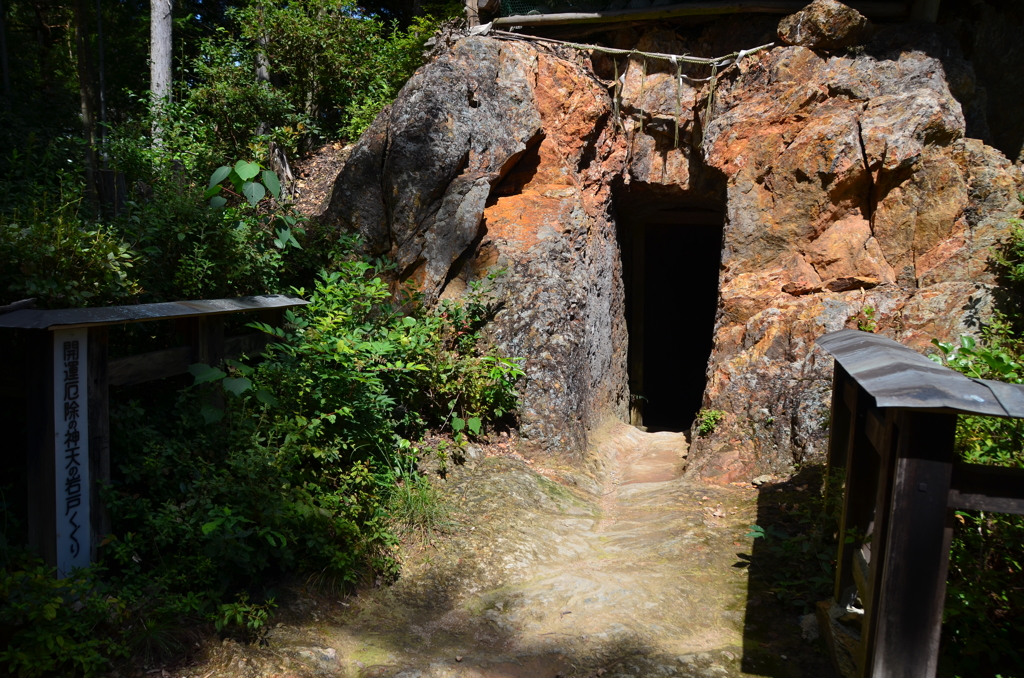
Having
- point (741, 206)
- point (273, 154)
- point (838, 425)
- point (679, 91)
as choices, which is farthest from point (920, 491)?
point (273, 154)

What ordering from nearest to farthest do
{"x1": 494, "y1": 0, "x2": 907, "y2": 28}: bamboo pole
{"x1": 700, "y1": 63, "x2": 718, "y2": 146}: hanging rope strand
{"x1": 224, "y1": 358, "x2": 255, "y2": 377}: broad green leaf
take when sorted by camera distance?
{"x1": 224, "y1": 358, "x2": 255, "y2": 377}: broad green leaf
{"x1": 494, "y1": 0, "x2": 907, "y2": 28}: bamboo pole
{"x1": 700, "y1": 63, "x2": 718, "y2": 146}: hanging rope strand

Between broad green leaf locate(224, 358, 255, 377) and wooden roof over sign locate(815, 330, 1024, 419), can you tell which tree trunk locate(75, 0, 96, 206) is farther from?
wooden roof over sign locate(815, 330, 1024, 419)

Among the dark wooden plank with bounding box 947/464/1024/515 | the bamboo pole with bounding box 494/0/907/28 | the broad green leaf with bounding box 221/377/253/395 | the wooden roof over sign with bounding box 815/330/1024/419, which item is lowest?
the broad green leaf with bounding box 221/377/253/395

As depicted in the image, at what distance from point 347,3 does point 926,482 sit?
10521mm

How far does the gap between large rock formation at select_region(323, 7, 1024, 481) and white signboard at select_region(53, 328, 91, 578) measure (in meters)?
3.91

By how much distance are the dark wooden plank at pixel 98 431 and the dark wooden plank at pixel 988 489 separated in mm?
4181

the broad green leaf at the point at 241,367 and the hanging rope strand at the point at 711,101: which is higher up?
the hanging rope strand at the point at 711,101

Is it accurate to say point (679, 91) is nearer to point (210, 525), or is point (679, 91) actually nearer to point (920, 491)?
point (920, 491)

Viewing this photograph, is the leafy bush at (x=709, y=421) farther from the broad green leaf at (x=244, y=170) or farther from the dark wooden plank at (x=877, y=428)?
the broad green leaf at (x=244, y=170)

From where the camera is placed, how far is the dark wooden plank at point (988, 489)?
248cm

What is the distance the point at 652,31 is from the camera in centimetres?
893

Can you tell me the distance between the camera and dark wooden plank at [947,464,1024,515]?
2.48 meters

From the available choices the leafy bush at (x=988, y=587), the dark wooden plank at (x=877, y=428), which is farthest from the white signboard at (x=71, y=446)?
the leafy bush at (x=988, y=587)

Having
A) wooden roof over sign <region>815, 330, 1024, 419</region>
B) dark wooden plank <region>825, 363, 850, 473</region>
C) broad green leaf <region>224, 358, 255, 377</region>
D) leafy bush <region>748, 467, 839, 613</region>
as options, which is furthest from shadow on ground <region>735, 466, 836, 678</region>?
broad green leaf <region>224, 358, 255, 377</region>
